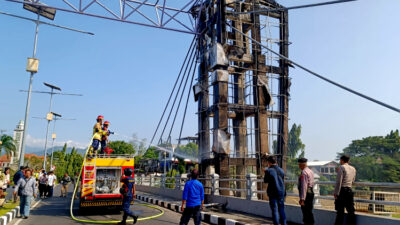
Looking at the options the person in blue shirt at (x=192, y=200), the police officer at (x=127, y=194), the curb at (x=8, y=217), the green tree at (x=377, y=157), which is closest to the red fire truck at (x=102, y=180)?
the curb at (x=8, y=217)

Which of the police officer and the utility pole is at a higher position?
the utility pole

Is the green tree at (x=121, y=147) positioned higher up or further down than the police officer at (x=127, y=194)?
higher up

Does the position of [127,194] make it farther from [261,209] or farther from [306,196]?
[306,196]

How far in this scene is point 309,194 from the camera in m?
6.76

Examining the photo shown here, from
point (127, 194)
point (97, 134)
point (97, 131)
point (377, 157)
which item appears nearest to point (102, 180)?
point (97, 134)

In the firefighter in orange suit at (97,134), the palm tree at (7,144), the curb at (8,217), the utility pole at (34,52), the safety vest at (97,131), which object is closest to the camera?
the curb at (8,217)

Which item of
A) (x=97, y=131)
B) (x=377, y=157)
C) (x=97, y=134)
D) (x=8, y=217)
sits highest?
(x=377, y=157)

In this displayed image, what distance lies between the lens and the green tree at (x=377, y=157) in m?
48.5

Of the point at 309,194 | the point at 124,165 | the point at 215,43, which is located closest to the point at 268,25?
the point at 215,43

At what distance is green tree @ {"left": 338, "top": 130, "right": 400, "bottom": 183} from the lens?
1907 inches

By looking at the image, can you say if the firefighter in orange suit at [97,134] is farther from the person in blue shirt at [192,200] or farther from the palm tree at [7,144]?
the palm tree at [7,144]

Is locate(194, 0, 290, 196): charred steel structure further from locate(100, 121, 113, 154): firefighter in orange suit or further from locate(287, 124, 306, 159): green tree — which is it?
locate(287, 124, 306, 159): green tree

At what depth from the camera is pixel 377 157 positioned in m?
63.8

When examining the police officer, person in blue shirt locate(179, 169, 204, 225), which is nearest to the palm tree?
the police officer
